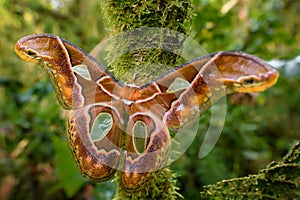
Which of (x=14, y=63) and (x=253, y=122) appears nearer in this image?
(x=253, y=122)

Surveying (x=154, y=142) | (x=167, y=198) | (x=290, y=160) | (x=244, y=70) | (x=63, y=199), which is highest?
(x=244, y=70)

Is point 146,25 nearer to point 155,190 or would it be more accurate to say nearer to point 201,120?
point 155,190

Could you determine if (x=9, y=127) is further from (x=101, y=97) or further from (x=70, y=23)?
(x=101, y=97)

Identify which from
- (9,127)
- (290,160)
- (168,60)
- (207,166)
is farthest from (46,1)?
(290,160)

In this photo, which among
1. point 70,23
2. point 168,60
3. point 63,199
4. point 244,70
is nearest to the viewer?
point 244,70

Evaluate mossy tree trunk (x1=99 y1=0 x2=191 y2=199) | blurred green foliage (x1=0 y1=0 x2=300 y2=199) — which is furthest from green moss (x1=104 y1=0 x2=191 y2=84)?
blurred green foliage (x1=0 y1=0 x2=300 y2=199)

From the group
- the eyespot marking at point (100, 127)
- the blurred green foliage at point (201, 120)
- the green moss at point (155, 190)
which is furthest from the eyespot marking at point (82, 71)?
the blurred green foliage at point (201, 120)

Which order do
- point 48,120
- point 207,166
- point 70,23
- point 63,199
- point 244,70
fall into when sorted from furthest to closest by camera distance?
point 70,23 → point 63,199 → point 48,120 → point 207,166 → point 244,70

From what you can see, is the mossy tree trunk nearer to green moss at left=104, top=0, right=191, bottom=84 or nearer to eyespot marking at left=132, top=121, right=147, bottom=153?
green moss at left=104, top=0, right=191, bottom=84
